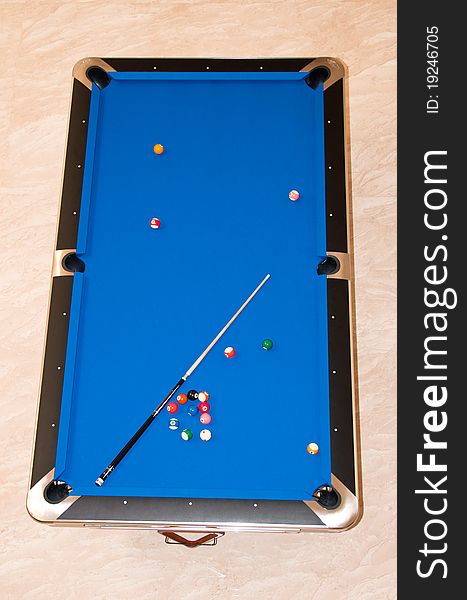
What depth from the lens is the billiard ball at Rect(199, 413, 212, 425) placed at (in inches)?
83.4

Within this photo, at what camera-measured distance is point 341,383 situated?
215 centimetres

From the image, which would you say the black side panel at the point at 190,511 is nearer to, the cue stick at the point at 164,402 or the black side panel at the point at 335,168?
the cue stick at the point at 164,402

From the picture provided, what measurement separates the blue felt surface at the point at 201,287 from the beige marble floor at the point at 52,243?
799 mm

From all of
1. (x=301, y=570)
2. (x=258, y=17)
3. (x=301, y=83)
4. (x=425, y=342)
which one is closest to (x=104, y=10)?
(x=258, y=17)

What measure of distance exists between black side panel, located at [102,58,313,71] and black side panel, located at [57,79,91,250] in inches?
8.6

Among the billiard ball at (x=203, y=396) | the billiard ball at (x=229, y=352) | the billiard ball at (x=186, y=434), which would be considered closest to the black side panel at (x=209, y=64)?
the billiard ball at (x=229, y=352)

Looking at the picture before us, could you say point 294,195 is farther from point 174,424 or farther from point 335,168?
point 174,424

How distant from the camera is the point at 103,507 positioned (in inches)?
80.5

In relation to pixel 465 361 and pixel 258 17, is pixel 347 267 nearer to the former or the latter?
pixel 465 361

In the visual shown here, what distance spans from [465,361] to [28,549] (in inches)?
92.7

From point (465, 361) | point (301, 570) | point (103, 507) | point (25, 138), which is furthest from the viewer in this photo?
point (25, 138)

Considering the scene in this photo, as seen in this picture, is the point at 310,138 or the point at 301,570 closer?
the point at 310,138

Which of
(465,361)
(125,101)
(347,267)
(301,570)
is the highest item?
(125,101)

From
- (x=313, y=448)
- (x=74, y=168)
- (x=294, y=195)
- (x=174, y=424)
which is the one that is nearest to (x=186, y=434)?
(x=174, y=424)
